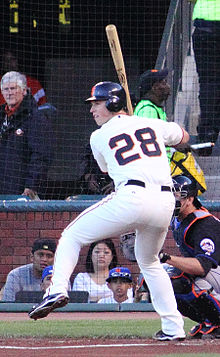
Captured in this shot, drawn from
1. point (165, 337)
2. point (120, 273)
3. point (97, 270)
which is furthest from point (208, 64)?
point (165, 337)

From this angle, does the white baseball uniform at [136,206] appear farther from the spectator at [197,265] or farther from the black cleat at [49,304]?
the spectator at [197,265]

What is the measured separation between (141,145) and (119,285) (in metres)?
3.23

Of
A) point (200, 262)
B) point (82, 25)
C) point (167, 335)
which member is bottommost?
point (167, 335)

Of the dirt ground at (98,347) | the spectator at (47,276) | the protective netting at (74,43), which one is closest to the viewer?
the dirt ground at (98,347)

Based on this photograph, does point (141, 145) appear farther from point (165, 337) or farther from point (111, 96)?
point (165, 337)

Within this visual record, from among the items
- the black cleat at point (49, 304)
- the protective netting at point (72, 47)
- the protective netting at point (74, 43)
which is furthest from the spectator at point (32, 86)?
the black cleat at point (49, 304)

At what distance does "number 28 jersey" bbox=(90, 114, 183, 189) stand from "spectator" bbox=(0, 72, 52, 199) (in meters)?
3.68

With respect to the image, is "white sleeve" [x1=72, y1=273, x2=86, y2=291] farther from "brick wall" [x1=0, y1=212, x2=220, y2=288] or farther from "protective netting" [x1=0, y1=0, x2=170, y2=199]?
"protective netting" [x1=0, y1=0, x2=170, y2=199]

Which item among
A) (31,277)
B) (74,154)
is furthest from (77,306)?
(74,154)

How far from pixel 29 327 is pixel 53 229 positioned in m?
2.49

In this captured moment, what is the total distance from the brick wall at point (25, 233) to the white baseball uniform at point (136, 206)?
11.4ft

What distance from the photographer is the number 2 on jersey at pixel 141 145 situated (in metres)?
6.31

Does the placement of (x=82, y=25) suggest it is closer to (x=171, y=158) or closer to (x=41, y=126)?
(x=41, y=126)

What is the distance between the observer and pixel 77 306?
9359mm
